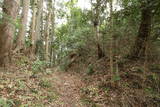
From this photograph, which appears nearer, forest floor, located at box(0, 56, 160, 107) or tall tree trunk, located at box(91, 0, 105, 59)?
forest floor, located at box(0, 56, 160, 107)

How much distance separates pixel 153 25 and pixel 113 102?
3.67 metres

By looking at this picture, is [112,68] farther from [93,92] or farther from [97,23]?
[97,23]

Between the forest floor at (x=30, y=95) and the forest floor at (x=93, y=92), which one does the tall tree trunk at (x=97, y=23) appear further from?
the forest floor at (x=30, y=95)

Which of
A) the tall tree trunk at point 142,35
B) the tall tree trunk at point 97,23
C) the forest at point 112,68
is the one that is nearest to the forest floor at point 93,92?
the forest at point 112,68

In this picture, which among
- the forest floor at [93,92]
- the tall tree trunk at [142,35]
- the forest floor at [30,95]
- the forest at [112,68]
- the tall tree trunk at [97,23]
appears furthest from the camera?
the tall tree trunk at [97,23]

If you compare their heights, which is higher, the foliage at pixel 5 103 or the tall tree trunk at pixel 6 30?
the tall tree trunk at pixel 6 30

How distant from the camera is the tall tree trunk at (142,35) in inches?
251

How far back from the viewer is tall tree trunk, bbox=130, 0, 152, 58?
6.37 metres

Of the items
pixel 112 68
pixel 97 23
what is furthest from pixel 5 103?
pixel 97 23

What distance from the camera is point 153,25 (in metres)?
6.20

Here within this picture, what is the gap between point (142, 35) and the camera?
684 cm

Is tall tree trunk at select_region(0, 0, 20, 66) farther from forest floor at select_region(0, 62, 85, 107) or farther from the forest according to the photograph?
forest floor at select_region(0, 62, 85, 107)

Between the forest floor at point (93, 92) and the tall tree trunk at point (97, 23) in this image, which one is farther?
the tall tree trunk at point (97, 23)

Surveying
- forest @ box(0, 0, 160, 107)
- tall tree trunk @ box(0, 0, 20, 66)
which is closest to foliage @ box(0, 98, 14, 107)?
forest @ box(0, 0, 160, 107)
